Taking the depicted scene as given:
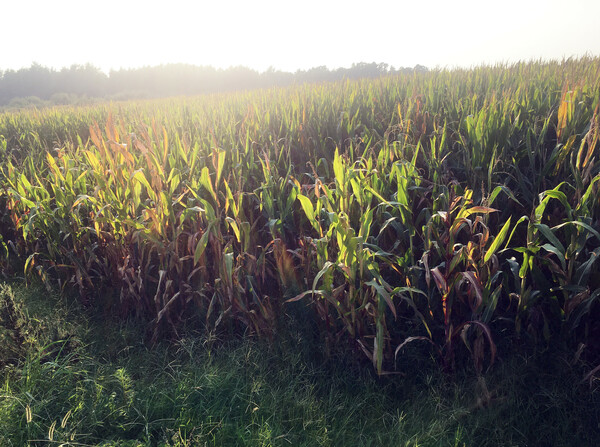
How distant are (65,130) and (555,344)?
7.31 meters

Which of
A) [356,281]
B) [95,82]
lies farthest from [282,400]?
[95,82]

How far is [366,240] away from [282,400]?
31.3 inches

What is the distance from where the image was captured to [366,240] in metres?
1.86

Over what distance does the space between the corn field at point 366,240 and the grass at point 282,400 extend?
12 centimetres

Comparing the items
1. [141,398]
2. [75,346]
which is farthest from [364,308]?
[75,346]

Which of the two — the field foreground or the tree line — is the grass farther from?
the tree line

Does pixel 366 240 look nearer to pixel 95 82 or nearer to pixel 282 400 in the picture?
pixel 282 400

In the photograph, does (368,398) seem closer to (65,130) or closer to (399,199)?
(399,199)

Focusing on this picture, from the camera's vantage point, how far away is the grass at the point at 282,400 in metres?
1.59

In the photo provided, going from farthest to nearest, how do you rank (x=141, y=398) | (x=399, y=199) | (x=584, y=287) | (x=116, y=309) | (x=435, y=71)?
(x=435, y=71), (x=116, y=309), (x=399, y=199), (x=141, y=398), (x=584, y=287)

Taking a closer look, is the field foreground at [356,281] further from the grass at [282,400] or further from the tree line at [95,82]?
the tree line at [95,82]

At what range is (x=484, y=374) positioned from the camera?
1824 millimetres

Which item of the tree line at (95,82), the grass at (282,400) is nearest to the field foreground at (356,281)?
the grass at (282,400)

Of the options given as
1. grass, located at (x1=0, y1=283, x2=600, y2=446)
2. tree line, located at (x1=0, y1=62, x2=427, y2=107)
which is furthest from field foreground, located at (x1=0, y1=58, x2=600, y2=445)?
tree line, located at (x1=0, y1=62, x2=427, y2=107)
